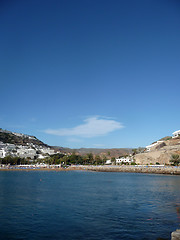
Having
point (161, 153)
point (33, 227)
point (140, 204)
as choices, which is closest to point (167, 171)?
point (161, 153)

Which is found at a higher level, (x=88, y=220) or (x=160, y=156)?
(x=160, y=156)

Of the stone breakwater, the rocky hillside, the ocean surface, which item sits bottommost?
the stone breakwater

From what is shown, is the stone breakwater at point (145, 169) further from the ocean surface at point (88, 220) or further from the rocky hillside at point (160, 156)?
the ocean surface at point (88, 220)

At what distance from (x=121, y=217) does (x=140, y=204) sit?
6.30m

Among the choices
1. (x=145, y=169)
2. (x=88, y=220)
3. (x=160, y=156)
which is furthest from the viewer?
(x=160, y=156)

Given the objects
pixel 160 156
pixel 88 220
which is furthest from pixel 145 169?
pixel 88 220

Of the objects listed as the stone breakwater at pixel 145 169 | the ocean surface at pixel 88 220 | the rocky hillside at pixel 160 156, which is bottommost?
the stone breakwater at pixel 145 169

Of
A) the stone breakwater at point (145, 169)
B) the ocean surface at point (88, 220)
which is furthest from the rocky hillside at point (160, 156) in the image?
the ocean surface at point (88, 220)

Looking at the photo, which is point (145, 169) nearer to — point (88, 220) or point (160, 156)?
point (160, 156)

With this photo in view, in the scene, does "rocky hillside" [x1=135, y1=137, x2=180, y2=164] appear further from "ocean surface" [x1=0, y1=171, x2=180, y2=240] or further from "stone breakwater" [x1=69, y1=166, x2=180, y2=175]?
"ocean surface" [x1=0, y1=171, x2=180, y2=240]

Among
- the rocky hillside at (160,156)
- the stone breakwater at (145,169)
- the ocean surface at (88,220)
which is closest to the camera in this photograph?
the ocean surface at (88,220)

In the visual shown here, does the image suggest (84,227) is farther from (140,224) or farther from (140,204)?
(140,204)

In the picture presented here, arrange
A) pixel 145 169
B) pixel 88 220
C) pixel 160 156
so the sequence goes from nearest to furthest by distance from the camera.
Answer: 1. pixel 88 220
2. pixel 145 169
3. pixel 160 156

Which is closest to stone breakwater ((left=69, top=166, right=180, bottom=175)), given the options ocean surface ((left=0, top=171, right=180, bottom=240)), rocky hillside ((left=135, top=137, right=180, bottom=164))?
rocky hillside ((left=135, top=137, right=180, bottom=164))
